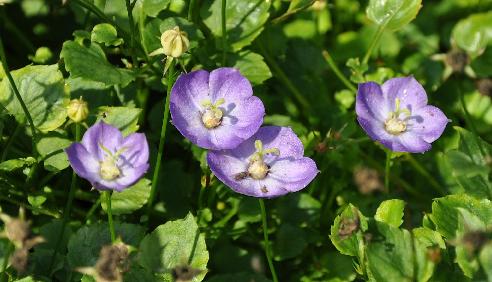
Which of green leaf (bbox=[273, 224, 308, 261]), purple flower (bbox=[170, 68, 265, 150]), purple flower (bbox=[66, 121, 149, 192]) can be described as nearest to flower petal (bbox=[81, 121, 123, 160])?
purple flower (bbox=[66, 121, 149, 192])

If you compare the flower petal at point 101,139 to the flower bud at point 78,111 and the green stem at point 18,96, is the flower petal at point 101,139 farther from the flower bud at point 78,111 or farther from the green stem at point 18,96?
the green stem at point 18,96

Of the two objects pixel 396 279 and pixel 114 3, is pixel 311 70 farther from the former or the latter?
pixel 396 279

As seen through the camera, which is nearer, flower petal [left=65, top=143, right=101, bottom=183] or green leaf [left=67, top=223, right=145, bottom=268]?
flower petal [left=65, top=143, right=101, bottom=183]

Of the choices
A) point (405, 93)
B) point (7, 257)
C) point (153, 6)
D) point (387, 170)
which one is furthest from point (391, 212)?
point (7, 257)

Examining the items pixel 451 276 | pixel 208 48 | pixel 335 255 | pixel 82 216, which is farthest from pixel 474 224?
pixel 82 216

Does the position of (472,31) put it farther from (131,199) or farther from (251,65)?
(131,199)

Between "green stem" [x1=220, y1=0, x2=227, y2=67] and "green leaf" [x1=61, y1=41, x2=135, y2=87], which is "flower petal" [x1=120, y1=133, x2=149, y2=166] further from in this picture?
"green stem" [x1=220, y1=0, x2=227, y2=67]
